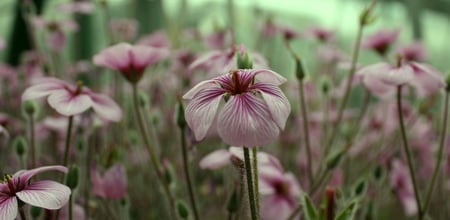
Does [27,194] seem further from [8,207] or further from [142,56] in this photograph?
[142,56]

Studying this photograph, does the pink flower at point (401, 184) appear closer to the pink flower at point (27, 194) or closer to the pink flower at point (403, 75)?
the pink flower at point (403, 75)

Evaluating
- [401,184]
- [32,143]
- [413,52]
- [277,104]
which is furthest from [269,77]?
[413,52]

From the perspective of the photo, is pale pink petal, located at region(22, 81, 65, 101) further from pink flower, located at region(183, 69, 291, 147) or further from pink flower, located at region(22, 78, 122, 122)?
pink flower, located at region(183, 69, 291, 147)

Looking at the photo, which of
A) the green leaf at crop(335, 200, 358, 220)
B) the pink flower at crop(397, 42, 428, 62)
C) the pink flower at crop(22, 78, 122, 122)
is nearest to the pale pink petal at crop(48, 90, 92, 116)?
the pink flower at crop(22, 78, 122, 122)

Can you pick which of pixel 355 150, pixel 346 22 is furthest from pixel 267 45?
pixel 346 22

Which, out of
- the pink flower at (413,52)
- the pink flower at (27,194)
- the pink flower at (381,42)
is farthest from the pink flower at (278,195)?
the pink flower at (413,52)

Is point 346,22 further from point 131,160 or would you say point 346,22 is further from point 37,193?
point 37,193
